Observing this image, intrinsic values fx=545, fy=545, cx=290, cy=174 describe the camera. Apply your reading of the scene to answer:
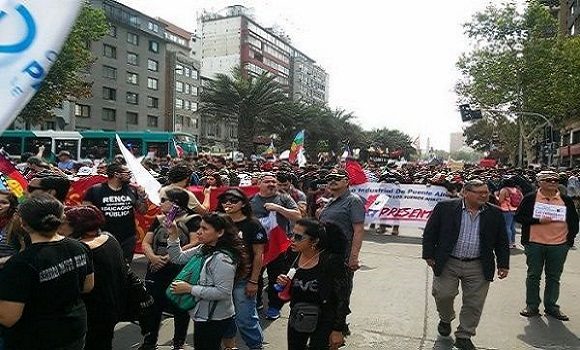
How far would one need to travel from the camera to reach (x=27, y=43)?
187 centimetres

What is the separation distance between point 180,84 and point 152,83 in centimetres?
541

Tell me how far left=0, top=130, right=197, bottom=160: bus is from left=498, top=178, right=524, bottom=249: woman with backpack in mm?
18615

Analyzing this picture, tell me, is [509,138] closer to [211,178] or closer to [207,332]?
[211,178]

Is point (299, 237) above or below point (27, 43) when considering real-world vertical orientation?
below

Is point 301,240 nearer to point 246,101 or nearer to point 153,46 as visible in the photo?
point 246,101

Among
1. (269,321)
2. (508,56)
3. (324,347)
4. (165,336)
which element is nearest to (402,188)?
(269,321)

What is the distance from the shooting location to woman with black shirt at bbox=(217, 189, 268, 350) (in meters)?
4.36

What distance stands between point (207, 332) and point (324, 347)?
794mm

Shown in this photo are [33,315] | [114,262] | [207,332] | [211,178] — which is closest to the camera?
[33,315]

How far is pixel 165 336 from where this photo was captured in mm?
5262

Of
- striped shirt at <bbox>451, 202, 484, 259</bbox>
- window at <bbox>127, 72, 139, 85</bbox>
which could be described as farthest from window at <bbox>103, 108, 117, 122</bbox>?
striped shirt at <bbox>451, 202, 484, 259</bbox>

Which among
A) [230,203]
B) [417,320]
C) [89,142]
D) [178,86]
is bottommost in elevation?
[417,320]

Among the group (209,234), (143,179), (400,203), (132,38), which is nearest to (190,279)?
(209,234)

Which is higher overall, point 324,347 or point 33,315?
point 33,315
